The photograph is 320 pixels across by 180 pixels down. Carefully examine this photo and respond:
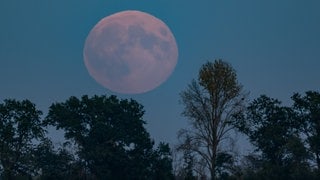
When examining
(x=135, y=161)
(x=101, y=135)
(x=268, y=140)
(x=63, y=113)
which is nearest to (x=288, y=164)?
(x=268, y=140)

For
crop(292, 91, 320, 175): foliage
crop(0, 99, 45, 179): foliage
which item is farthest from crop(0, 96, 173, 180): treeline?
crop(292, 91, 320, 175): foliage

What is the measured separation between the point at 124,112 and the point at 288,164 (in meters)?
24.7

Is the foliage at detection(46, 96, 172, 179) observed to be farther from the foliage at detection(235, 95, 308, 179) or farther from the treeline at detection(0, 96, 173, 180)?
the foliage at detection(235, 95, 308, 179)

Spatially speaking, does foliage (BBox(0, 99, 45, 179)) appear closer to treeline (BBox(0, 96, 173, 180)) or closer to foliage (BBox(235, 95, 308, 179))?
treeline (BBox(0, 96, 173, 180))

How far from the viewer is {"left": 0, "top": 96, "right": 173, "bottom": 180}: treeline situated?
66125 mm

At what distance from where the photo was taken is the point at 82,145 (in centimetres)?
6888

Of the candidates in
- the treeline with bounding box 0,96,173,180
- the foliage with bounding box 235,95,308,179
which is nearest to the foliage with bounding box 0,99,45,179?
the treeline with bounding box 0,96,173,180

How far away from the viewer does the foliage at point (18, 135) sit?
→ 65250mm

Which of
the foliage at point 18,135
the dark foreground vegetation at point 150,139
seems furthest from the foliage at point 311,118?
the foliage at point 18,135

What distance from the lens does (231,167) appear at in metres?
57.7

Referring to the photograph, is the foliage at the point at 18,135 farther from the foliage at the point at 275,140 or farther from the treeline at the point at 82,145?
the foliage at the point at 275,140

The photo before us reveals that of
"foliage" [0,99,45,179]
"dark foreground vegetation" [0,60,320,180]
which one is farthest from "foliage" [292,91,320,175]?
"foliage" [0,99,45,179]

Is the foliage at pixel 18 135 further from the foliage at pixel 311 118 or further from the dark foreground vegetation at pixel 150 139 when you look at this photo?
the foliage at pixel 311 118

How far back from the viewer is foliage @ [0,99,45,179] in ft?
214
